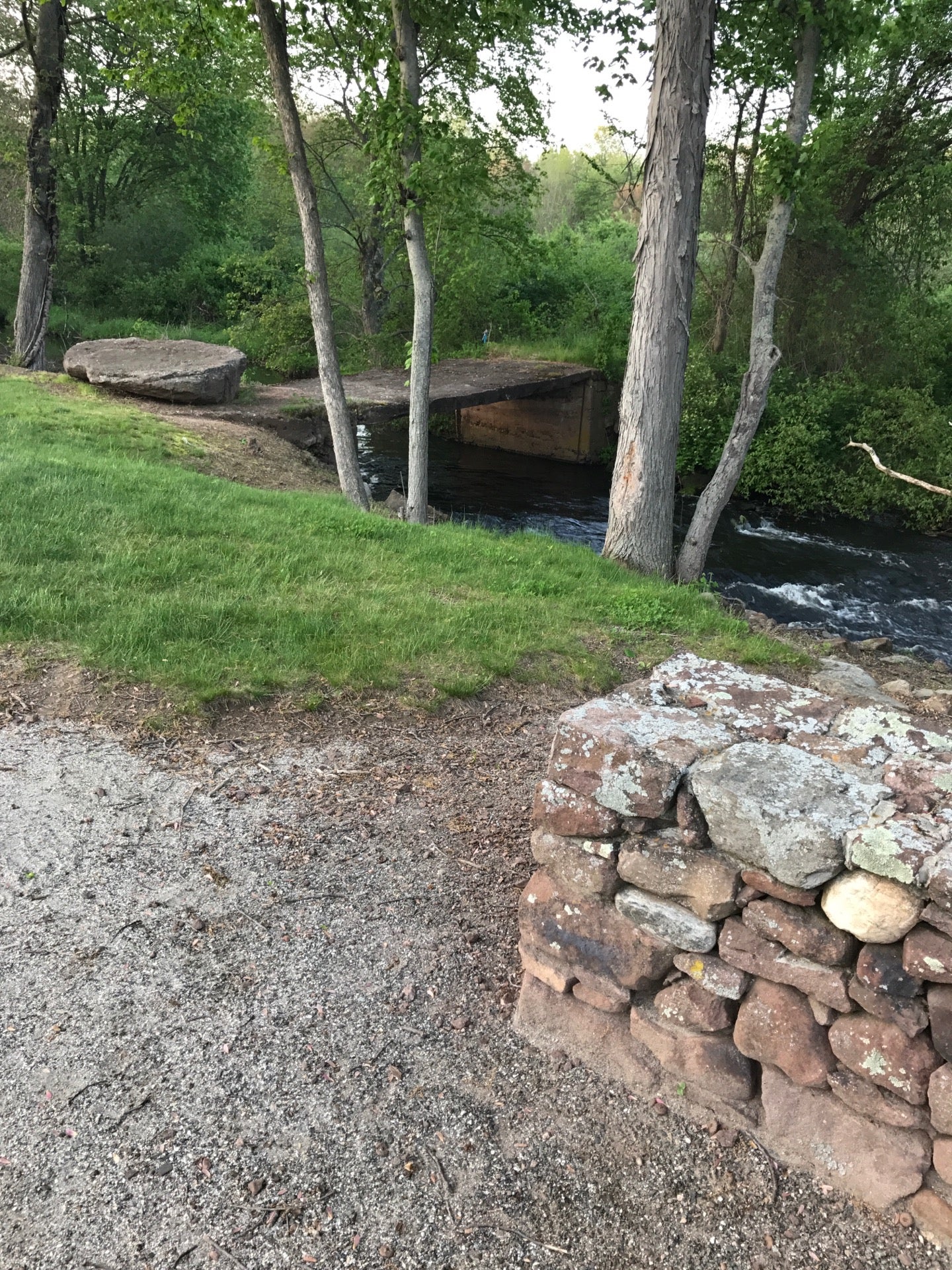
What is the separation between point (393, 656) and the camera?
5715mm

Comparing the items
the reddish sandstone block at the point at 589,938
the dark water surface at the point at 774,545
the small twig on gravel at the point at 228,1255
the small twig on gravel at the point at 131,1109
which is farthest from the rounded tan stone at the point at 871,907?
the dark water surface at the point at 774,545

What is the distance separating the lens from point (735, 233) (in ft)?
57.6

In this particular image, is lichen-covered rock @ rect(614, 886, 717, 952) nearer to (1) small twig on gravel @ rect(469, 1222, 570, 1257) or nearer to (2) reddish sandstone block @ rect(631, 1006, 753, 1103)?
(2) reddish sandstone block @ rect(631, 1006, 753, 1103)

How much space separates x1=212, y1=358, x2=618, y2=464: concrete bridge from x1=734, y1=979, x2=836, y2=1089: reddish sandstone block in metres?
12.3

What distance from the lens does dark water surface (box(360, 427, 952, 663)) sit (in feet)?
36.1

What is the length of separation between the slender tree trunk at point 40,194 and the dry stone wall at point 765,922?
15.6 m

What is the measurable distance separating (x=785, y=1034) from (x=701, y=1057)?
1.07 ft

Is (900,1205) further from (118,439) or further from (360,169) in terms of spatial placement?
(360,169)

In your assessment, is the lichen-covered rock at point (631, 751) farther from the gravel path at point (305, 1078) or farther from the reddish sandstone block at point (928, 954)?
the gravel path at point (305, 1078)

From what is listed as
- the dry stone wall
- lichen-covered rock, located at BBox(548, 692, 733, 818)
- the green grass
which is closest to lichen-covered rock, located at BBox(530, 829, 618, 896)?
the dry stone wall

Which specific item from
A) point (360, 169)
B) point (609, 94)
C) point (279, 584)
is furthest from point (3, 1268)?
point (360, 169)

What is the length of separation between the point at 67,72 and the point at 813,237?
1910cm

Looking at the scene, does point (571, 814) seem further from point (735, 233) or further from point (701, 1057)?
point (735, 233)

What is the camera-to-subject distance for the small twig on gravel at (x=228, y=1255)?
2203mm
